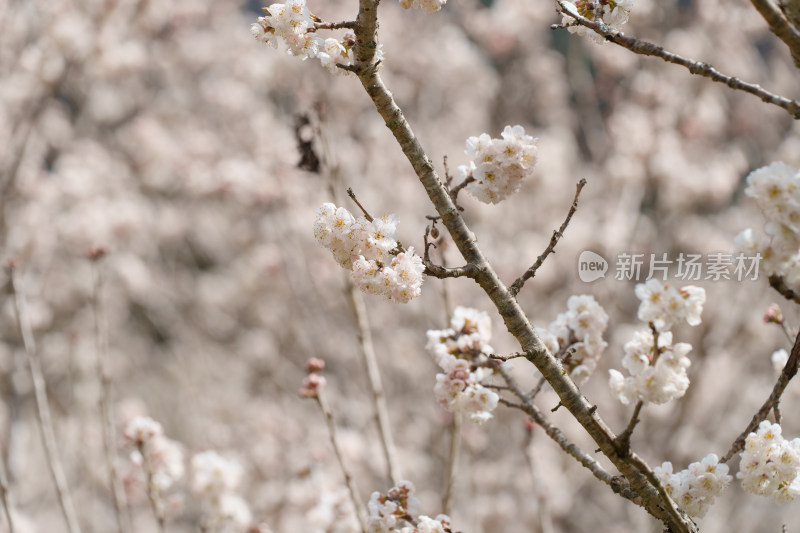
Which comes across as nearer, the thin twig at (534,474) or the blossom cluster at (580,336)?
the blossom cluster at (580,336)

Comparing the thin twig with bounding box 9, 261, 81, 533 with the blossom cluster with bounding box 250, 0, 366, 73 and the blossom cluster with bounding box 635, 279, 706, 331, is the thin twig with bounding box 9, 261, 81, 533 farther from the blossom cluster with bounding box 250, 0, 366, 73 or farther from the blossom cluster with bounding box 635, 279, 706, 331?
the blossom cluster with bounding box 635, 279, 706, 331

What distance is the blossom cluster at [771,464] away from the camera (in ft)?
6.81

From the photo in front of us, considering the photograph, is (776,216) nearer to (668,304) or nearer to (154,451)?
(668,304)

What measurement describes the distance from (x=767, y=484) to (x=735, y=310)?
13.0ft

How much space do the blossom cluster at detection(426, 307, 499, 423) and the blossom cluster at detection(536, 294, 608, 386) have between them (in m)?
0.24

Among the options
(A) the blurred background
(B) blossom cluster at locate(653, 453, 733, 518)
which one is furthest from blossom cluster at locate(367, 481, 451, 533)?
(A) the blurred background

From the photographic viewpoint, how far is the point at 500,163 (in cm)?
221

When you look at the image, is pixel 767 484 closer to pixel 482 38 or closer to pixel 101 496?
pixel 482 38

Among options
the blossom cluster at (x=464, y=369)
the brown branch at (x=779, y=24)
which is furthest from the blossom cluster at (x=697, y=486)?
the brown branch at (x=779, y=24)

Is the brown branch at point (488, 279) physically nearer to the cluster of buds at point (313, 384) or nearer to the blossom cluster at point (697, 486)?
the blossom cluster at point (697, 486)

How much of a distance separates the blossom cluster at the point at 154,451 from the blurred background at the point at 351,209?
207 centimetres

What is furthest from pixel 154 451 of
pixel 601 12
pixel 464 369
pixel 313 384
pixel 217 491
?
pixel 601 12

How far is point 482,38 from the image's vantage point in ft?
29.1

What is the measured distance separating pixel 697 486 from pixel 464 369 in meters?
0.82
